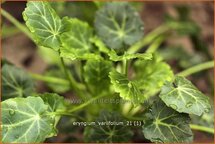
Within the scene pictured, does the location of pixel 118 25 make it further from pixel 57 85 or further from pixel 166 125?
pixel 166 125

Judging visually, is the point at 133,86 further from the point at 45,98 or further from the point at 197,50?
the point at 197,50

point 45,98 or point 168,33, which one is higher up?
point 168,33

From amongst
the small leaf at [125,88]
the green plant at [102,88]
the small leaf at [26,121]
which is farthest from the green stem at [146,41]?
the small leaf at [26,121]

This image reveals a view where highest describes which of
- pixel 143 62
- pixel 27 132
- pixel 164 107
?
pixel 143 62

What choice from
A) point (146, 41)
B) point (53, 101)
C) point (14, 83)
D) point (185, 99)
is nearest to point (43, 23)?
point (53, 101)

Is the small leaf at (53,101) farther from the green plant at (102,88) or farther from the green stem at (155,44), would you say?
the green stem at (155,44)

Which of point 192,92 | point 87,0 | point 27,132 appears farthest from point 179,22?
point 27,132
